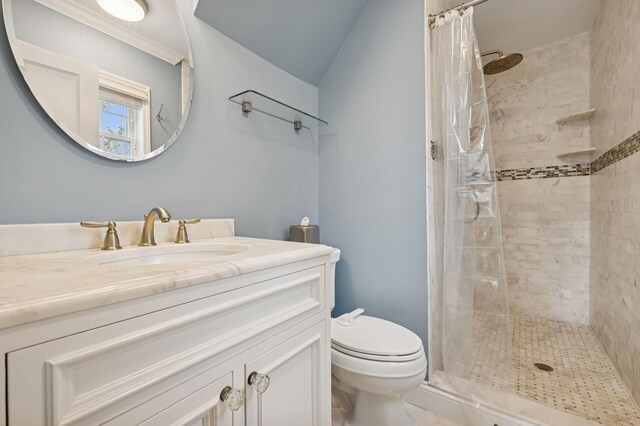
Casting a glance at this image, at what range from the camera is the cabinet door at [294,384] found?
0.70 m

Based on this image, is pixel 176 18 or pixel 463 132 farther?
pixel 463 132

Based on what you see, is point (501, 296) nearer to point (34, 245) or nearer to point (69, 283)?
point (69, 283)

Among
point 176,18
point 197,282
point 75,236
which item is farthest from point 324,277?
point 176,18

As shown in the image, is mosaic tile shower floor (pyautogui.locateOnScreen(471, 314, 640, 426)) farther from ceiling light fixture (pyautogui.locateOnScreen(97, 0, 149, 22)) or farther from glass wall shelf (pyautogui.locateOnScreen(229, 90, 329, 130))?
ceiling light fixture (pyautogui.locateOnScreen(97, 0, 149, 22))

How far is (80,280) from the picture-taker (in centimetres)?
49

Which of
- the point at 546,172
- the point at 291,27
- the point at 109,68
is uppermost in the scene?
the point at 291,27

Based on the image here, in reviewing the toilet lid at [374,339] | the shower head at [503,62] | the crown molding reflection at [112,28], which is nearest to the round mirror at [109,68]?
the crown molding reflection at [112,28]

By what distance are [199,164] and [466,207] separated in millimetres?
1394

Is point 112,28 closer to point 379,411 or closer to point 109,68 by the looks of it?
point 109,68

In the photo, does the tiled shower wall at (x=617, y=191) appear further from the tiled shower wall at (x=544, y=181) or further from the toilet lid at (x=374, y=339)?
the toilet lid at (x=374, y=339)

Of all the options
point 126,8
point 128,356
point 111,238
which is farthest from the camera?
point 126,8

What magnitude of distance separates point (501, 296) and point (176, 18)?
6.76ft

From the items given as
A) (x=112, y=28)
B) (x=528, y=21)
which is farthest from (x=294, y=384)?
(x=528, y=21)

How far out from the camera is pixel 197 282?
56 cm
